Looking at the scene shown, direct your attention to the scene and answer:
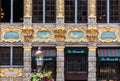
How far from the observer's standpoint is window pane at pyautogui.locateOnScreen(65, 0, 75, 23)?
37125 millimetres

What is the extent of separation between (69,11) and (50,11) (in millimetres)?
1379

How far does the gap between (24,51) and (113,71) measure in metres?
6.58

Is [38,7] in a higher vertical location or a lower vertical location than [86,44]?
higher

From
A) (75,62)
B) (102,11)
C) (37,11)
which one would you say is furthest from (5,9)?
(102,11)

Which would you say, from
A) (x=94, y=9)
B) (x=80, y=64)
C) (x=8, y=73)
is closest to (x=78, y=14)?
(x=94, y=9)

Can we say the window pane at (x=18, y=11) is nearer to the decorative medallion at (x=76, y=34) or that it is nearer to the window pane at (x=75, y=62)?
the decorative medallion at (x=76, y=34)

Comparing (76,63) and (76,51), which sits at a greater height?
(76,51)

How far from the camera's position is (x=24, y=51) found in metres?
36.6

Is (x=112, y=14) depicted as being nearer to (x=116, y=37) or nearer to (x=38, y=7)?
(x=116, y=37)

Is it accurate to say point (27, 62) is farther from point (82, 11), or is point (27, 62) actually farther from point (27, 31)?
point (82, 11)

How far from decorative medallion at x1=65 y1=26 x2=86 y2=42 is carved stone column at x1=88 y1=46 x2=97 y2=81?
933mm

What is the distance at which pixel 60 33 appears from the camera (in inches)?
1437

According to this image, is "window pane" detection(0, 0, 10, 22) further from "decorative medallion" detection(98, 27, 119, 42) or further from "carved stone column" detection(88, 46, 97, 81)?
"decorative medallion" detection(98, 27, 119, 42)

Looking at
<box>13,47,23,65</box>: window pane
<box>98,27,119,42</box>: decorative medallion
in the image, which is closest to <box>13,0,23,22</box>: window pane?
<box>13,47,23,65</box>: window pane
